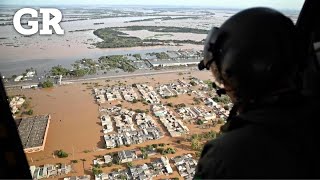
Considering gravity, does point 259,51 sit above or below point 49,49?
above

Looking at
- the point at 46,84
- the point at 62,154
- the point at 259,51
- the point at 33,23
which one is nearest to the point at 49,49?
the point at 33,23

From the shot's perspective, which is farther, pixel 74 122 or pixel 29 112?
pixel 29 112

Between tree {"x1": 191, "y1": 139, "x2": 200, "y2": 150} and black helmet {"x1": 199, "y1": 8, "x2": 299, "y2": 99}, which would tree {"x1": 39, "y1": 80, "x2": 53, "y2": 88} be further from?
black helmet {"x1": 199, "y1": 8, "x2": 299, "y2": 99}

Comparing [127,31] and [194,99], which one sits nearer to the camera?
[194,99]

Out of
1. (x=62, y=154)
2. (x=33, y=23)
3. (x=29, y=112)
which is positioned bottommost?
(x=29, y=112)

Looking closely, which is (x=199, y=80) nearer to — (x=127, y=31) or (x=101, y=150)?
(x=101, y=150)

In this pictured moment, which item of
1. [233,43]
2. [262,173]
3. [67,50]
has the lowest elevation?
[67,50]

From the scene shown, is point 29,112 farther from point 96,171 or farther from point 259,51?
point 259,51

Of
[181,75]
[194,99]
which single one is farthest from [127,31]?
[194,99]

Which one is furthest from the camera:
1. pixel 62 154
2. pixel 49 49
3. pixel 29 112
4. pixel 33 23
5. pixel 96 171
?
pixel 33 23
